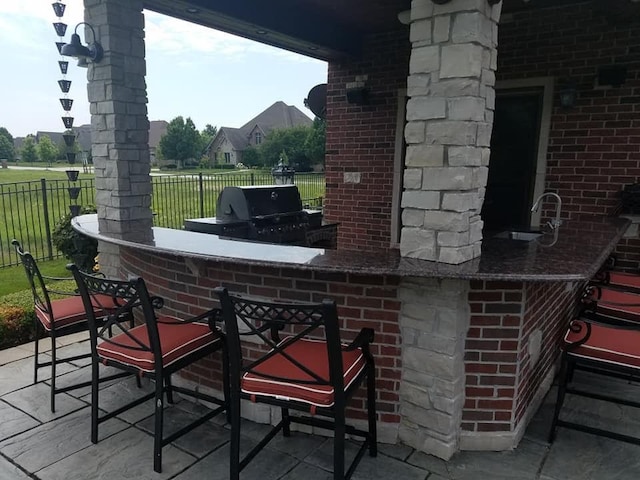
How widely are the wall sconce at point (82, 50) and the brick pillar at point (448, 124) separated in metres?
2.27

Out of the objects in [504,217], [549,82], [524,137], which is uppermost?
[549,82]

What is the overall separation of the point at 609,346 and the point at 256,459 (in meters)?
1.78

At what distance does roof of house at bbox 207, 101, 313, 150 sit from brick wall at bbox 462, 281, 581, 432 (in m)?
39.5

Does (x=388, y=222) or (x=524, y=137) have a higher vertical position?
(x=524, y=137)

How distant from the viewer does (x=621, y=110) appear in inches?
148

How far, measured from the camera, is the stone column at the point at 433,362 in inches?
79.4

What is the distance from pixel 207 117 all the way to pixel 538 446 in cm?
4779

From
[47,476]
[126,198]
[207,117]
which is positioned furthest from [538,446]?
[207,117]

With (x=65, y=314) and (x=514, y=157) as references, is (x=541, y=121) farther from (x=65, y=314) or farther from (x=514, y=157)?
(x=65, y=314)

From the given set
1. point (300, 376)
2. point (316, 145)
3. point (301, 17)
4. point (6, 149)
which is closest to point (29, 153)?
point (6, 149)

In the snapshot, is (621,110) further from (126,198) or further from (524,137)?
(126,198)

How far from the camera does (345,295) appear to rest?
7.15 ft

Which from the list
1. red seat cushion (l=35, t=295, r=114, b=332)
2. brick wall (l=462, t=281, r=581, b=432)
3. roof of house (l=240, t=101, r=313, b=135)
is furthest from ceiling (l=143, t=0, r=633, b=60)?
roof of house (l=240, t=101, r=313, b=135)

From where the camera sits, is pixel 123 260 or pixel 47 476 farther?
pixel 123 260
